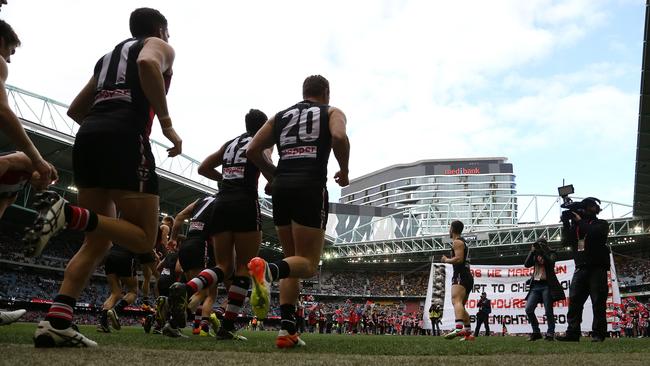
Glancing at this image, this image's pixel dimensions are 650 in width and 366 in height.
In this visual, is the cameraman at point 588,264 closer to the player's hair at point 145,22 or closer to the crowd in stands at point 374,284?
the player's hair at point 145,22

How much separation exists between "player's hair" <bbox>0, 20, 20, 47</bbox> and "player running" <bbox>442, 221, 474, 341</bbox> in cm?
615

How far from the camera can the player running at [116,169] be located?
9.98 ft

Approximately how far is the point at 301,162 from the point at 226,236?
1.55m

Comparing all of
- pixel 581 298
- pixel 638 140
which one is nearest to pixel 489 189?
pixel 638 140

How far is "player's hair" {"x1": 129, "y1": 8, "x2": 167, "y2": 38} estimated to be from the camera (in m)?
3.66

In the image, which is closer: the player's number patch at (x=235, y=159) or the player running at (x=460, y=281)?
the player's number patch at (x=235, y=159)

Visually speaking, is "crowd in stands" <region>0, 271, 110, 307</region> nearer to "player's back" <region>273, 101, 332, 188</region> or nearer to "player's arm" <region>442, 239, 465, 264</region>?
"player's arm" <region>442, 239, 465, 264</region>

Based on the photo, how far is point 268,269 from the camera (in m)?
3.48

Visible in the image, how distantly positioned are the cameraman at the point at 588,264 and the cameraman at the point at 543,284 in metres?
1.11

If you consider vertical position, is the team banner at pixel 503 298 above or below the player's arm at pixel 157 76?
below

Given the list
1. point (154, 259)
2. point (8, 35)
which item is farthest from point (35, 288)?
point (8, 35)

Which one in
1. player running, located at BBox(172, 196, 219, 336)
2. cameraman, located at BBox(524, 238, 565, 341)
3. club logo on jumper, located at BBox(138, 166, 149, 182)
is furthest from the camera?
cameraman, located at BBox(524, 238, 565, 341)

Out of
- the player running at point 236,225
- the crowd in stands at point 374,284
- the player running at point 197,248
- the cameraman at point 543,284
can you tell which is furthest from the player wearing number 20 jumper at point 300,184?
the crowd in stands at point 374,284

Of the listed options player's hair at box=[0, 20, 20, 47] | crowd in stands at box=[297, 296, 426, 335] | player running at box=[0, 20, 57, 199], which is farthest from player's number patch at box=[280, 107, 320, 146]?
crowd in stands at box=[297, 296, 426, 335]
